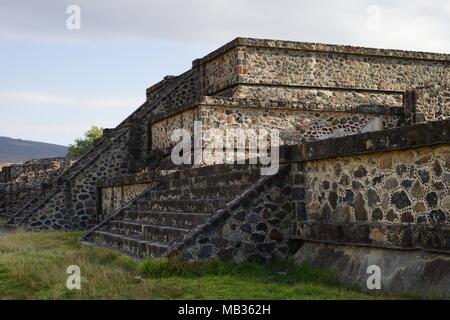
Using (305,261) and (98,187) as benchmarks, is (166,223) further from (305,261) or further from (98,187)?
(98,187)

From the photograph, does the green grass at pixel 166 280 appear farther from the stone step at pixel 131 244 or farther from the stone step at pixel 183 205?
the stone step at pixel 183 205

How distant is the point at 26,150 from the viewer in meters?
183

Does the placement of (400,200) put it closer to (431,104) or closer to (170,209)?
(170,209)

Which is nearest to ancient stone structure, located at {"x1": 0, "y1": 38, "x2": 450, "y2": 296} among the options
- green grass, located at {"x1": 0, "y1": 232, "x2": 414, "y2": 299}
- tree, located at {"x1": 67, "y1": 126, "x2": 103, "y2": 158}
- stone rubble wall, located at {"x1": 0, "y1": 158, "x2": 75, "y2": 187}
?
green grass, located at {"x1": 0, "y1": 232, "x2": 414, "y2": 299}

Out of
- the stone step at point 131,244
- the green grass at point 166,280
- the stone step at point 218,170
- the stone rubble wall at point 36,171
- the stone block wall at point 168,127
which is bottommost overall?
the green grass at point 166,280

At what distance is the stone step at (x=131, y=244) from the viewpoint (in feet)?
33.2

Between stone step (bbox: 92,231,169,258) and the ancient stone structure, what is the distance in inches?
1.5

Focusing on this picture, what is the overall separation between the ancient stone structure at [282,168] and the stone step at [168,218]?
0.04m

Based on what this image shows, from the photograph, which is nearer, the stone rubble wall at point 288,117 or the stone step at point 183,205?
the stone step at point 183,205

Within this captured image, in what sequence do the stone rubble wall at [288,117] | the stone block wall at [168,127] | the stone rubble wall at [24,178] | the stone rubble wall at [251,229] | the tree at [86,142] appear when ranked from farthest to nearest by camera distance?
the tree at [86,142], the stone rubble wall at [24,178], the stone block wall at [168,127], the stone rubble wall at [288,117], the stone rubble wall at [251,229]

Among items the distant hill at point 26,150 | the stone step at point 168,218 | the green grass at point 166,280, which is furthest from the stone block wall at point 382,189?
the distant hill at point 26,150

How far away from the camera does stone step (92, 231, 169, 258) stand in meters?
10.1

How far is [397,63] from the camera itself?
19.7 metres
